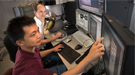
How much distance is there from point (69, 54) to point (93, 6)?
2.03 feet

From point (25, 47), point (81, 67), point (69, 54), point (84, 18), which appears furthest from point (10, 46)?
point (84, 18)


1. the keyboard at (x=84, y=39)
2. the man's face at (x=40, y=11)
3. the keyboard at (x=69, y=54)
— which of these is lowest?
the keyboard at (x=69, y=54)

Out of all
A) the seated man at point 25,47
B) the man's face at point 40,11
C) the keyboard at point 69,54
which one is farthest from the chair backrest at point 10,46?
the man's face at point 40,11

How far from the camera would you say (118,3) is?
3.06ft

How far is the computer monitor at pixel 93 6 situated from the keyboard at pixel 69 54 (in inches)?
19.9

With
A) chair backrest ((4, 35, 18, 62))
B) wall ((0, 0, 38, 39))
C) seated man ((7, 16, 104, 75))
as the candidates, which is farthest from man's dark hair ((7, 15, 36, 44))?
wall ((0, 0, 38, 39))

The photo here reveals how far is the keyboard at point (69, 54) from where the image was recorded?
39.4 inches

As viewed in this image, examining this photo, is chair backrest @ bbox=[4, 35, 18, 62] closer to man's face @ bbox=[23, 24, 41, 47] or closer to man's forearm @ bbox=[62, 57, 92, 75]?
man's face @ bbox=[23, 24, 41, 47]

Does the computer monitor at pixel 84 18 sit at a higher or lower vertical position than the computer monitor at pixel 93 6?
lower

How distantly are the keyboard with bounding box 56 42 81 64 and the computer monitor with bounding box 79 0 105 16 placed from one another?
0.51 metres

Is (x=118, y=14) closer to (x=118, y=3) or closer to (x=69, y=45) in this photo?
(x=118, y=3)

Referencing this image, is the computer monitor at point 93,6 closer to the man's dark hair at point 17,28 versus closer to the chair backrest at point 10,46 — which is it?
the man's dark hair at point 17,28

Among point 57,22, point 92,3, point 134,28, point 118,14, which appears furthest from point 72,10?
point 134,28

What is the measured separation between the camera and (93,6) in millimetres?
1088
